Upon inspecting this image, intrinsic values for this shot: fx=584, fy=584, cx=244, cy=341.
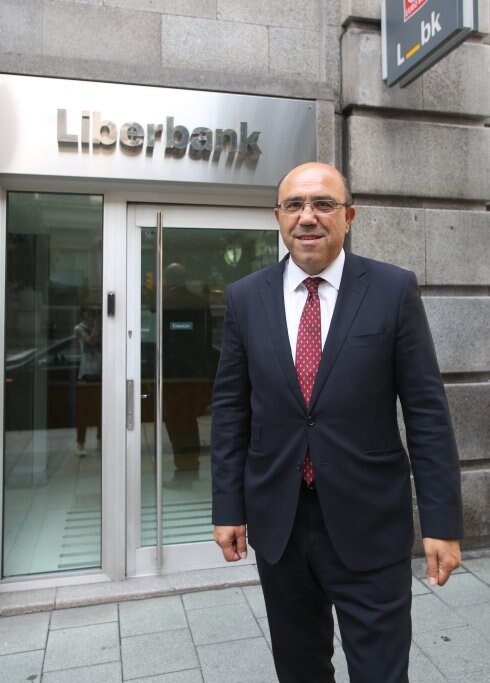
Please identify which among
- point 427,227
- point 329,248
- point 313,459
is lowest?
point 313,459

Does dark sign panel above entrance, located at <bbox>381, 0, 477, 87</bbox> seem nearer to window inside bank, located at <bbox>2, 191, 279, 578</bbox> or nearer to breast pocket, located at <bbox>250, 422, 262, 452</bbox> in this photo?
window inside bank, located at <bbox>2, 191, 279, 578</bbox>

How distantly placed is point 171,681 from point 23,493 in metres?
1.88

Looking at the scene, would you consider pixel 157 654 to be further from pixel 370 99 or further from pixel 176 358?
pixel 370 99

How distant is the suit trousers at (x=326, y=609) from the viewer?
6.47 feet

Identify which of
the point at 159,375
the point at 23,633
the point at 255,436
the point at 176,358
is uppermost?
the point at 176,358

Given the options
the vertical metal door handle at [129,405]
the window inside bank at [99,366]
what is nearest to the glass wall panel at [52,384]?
the window inside bank at [99,366]

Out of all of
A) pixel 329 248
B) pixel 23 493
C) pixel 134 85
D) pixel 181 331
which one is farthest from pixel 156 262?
pixel 329 248

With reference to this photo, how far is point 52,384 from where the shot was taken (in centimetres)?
426

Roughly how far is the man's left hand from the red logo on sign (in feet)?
10.9

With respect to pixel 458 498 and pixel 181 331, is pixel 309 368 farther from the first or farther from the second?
pixel 181 331

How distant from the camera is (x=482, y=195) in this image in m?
4.52

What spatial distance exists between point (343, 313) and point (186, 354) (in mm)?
2446

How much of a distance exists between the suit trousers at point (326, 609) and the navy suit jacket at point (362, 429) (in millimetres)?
70

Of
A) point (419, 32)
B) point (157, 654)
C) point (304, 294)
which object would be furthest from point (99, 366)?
point (419, 32)
